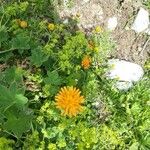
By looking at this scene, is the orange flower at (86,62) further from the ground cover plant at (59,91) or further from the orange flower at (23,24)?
the orange flower at (23,24)

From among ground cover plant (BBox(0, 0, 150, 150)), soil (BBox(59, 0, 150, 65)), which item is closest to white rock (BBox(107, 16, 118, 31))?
soil (BBox(59, 0, 150, 65))

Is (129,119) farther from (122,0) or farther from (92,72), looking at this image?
(122,0)

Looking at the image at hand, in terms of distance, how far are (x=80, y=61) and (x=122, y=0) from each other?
3.09 ft

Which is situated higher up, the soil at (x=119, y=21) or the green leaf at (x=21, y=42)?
the soil at (x=119, y=21)

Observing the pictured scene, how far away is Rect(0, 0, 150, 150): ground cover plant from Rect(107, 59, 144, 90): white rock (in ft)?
0.20

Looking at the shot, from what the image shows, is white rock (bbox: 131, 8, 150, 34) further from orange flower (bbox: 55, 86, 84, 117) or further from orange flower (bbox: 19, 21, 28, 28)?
orange flower (bbox: 55, 86, 84, 117)

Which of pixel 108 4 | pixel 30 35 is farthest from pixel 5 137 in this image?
pixel 108 4

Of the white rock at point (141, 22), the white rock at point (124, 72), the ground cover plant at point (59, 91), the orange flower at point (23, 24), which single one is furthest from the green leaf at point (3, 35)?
the white rock at point (141, 22)

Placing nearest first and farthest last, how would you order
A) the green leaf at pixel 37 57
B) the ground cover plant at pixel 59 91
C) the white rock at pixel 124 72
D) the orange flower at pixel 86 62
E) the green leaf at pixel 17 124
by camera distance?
the green leaf at pixel 17 124, the ground cover plant at pixel 59 91, the green leaf at pixel 37 57, the orange flower at pixel 86 62, the white rock at pixel 124 72

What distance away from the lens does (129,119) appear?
13.5 feet

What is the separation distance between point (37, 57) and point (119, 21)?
1107mm

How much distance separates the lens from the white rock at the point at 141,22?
4.61 metres

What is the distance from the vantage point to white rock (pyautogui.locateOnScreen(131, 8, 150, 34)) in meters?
4.61

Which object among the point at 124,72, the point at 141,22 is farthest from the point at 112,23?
the point at 124,72
